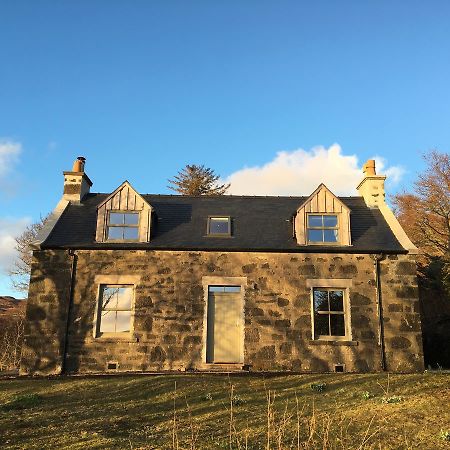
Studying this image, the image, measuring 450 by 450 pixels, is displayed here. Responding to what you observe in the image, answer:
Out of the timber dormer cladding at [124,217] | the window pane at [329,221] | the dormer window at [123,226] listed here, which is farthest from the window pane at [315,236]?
the dormer window at [123,226]

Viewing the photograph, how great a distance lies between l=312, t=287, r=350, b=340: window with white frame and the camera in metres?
15.1

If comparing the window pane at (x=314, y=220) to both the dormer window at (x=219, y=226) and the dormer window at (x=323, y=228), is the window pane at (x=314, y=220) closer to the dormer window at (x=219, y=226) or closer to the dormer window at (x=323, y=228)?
A: the dormer window at (x=323, y=228)

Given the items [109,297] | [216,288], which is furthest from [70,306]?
[216,288]

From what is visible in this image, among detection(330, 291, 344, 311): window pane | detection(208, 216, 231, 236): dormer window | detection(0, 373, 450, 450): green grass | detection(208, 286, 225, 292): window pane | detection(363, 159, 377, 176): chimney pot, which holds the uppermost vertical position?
detection(363, 159, 377, 176): chimney pot

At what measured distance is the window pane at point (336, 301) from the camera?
1541 cm

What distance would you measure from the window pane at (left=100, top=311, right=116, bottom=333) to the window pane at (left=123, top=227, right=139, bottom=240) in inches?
105

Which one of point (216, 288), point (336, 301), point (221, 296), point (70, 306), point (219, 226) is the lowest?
point (70, 306)

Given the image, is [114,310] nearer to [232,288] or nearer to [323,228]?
[232,288]

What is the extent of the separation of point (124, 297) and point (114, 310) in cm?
53

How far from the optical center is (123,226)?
16.5 m

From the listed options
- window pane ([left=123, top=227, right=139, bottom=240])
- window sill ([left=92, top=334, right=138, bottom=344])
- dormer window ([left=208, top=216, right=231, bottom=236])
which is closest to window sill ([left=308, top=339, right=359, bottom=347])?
dormer window ([left=208, top=216, right=231, bottom=236])

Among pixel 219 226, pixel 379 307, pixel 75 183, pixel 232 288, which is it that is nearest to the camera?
pixel 379 307

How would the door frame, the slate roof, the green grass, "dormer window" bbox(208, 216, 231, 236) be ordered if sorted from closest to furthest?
the green grass
the door frame
the slate roof
"dormer window" bbox(208, 216, 231, 236)

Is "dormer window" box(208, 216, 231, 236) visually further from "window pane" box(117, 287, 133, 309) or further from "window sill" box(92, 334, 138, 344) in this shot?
"window sill" box(92, 334, 138, 344)
